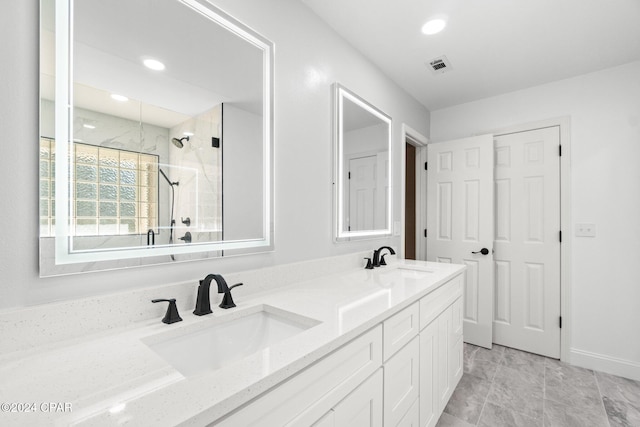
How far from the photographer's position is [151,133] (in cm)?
101

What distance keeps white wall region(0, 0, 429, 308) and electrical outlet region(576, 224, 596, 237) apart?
4.97 feet

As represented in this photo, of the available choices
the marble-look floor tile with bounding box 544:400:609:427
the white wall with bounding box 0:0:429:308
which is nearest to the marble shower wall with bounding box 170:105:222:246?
the white wall with bounding box 0:0:429:308

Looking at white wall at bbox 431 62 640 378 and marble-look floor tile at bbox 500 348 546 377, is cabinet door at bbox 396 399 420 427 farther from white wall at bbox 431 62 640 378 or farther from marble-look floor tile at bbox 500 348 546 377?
Answer: white wall at bbox 431 62 640 378

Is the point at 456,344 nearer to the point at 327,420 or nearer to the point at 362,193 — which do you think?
the point at 362,193

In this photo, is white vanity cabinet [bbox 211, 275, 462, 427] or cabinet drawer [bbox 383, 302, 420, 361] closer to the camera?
white vanity cabinet [bbox 211, 275, 462, 427]

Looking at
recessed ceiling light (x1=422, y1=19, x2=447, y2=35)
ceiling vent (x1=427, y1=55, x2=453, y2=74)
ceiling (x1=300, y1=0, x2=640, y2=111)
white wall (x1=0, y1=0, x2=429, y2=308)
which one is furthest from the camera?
ceiling vent (x1=427, y1=55, x2=453, y2=74)

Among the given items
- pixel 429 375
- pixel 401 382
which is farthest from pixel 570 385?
pixel 401 382

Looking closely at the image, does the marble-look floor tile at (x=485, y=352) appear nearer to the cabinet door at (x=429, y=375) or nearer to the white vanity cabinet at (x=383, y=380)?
the white vanity cabinet at (x=383, y=380)

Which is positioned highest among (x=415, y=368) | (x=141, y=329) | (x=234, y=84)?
(x=234, y=84)

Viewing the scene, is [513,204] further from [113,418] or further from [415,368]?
[113,418]

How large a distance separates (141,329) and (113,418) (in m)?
0.44

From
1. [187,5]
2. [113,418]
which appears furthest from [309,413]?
[187,5]

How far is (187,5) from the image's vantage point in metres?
1.10

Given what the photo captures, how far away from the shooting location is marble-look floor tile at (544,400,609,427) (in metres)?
1.73
